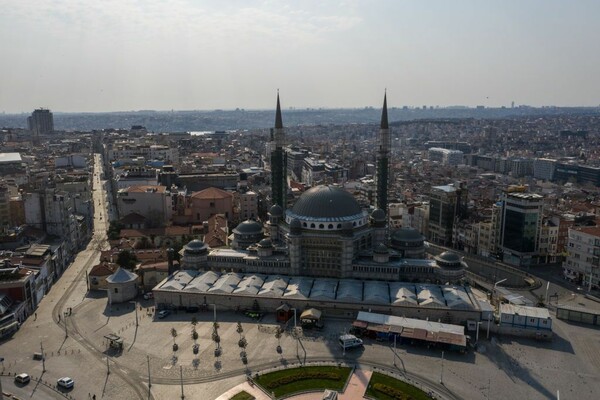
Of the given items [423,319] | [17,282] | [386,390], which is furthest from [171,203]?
[386,390]

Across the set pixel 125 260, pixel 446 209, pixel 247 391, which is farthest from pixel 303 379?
pixel 446 209

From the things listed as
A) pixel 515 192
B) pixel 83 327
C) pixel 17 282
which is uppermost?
pixel 515 192

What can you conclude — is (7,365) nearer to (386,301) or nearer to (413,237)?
(386,301)

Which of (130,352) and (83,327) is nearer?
(130,352)

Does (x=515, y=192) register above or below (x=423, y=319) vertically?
above

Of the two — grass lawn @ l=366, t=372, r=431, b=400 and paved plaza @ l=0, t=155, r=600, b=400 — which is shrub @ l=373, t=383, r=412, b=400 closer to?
grass lawn @ l=366, t=372, r=431, b=400

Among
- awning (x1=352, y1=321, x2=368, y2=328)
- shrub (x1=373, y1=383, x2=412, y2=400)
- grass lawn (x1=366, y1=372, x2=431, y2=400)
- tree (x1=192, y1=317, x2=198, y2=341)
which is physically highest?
awning (x1=352, y1=321, x2=368, y2=328)

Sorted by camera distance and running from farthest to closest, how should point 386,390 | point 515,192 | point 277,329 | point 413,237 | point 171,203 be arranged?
point 171,203 < point 515,192 < point 413,237 < point 277,329 < point 386,390

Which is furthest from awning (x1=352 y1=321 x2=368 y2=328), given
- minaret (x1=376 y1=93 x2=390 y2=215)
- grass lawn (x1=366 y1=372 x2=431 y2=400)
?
minaret (x1=376 y1=93 x2=390 y2=215)
